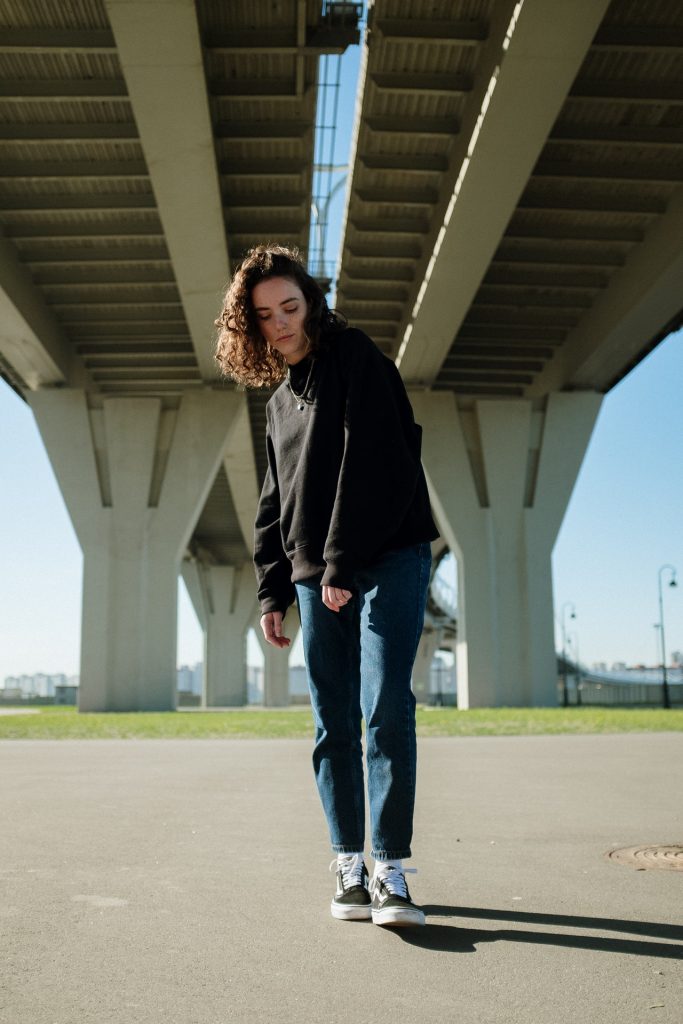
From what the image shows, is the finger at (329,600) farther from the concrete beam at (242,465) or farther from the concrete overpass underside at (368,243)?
the concrete beam at (242,465)

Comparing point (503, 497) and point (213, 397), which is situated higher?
point (213, 397)

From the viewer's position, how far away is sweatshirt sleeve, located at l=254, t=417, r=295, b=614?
359 centimetres

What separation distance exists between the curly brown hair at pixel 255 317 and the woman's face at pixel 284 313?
0.08 ft

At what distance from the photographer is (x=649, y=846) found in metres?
4.24

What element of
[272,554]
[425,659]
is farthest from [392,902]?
[425,659]

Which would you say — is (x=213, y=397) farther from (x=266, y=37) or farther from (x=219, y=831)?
(x=219, y=831)

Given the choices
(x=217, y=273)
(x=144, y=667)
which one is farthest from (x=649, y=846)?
(x=144, y=667)

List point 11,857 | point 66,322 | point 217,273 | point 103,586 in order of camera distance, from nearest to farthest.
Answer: point 11,857, point 217,273, point 66,322, point 103,586

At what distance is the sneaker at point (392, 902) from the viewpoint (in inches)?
112

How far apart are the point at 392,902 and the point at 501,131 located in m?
13.5

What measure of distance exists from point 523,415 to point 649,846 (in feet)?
77.9

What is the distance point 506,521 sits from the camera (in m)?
27.3

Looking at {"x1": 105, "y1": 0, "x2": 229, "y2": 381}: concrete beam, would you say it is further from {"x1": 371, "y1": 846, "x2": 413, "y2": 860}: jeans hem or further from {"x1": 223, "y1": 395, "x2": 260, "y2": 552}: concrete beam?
{"x1": 371, "y1": 846, "x2": 413, "y2": 860}: jeans hem

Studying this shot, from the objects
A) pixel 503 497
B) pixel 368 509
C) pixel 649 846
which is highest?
pixel 503 497
